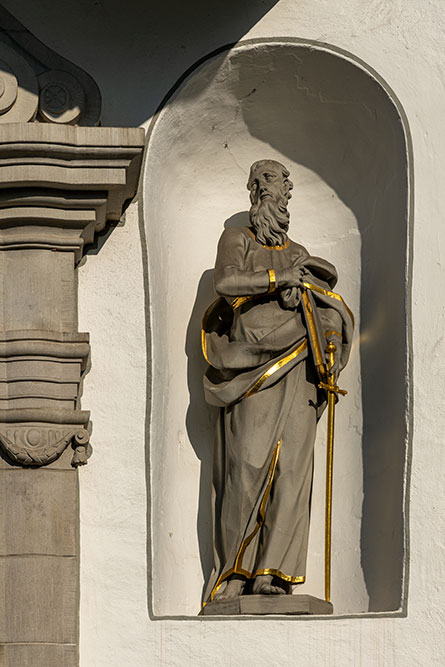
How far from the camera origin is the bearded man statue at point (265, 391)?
705cm

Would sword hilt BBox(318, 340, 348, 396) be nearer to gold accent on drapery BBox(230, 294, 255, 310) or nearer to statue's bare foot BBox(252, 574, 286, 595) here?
gold accent on drapery BBox(230, 294, 255, 310)

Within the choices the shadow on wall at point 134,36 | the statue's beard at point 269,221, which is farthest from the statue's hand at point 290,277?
the shadow on wall at point 134,36

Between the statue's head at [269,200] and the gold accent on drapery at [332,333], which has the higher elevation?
the statue's head at [269,200]

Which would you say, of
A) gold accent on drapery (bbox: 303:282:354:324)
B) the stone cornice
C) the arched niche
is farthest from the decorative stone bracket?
gold accent on drapery (bbox: 303:282:354:324)

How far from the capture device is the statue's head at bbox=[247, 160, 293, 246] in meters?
7.35

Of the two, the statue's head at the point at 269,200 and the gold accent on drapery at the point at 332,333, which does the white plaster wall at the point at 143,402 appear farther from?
the statue's head at the point at 269,200

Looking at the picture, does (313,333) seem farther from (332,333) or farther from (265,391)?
(265,391)

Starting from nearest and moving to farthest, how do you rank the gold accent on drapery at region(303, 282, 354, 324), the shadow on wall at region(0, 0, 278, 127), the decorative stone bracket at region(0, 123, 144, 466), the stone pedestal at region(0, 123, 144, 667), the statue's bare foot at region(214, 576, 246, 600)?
the stone pedestal at region(0, 123, 144, 667) → the decorative stone bracket at region(0, 123, 144, 466) → the statue's bare foot at region(214, 576, 246, 600) → the gold accent on drapery at region(303, 282, 354, 324) → the shadow on wall at region(0, 0, 278, 127)

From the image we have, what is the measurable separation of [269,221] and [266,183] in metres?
0.15

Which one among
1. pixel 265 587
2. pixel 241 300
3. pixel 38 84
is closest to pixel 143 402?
pixel 241 300

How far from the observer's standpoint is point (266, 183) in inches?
291

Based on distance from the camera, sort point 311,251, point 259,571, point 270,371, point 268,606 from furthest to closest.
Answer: point 311,251, point 270,371, point 259,571, point 268,606

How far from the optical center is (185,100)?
24.3ft

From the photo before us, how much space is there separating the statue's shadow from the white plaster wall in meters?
0.35
